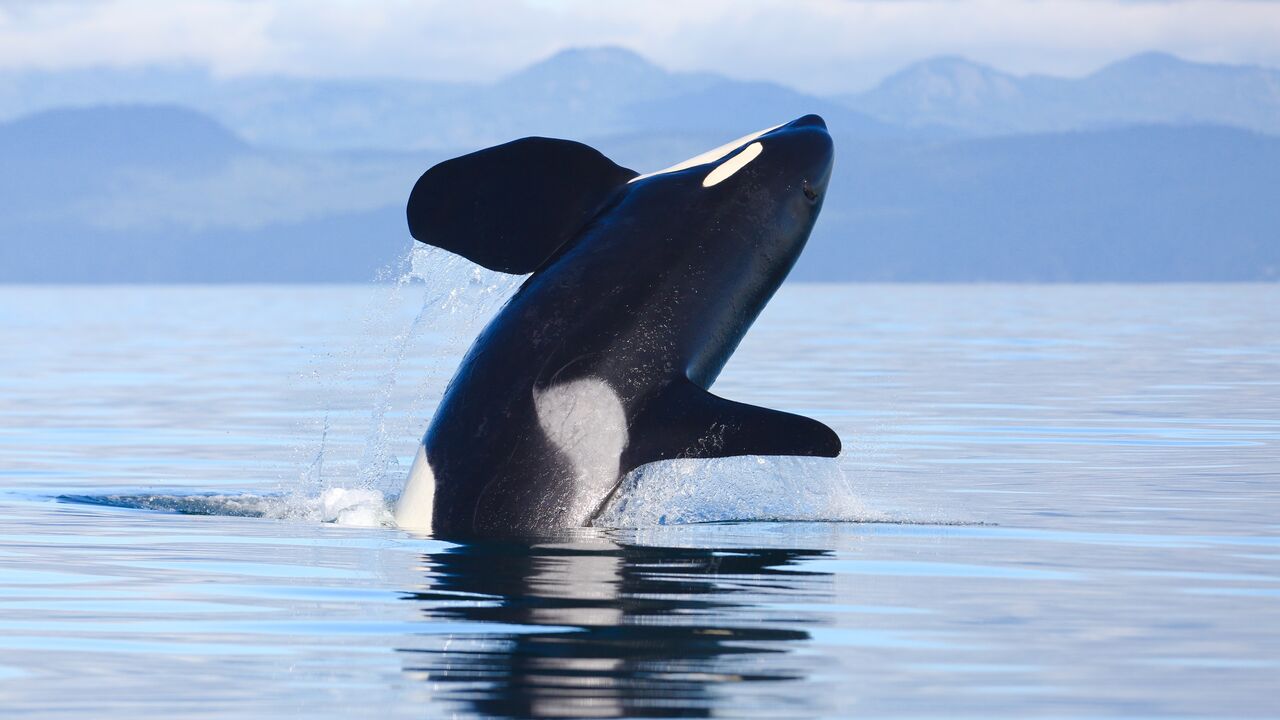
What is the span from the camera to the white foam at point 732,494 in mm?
14047

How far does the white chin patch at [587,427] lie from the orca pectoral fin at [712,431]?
0.11m

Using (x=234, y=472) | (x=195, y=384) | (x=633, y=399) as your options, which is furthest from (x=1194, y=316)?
(x=633, y=399)

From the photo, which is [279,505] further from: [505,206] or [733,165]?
[733,165]

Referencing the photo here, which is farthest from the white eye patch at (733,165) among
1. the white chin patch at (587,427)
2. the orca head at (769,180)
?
the white chin patch at (587,427)

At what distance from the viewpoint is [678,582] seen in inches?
434

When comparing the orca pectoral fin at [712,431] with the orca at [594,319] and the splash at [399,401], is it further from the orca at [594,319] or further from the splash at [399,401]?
the splash at [399,401]

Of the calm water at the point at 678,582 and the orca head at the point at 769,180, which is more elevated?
the orca head at the point at 769,180

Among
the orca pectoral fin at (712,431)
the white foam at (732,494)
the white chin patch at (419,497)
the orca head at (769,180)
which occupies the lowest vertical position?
the white chin patch at (419,497)

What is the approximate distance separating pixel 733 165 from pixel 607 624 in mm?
5003

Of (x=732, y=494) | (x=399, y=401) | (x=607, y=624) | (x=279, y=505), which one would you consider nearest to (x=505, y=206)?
(x=279, y=505)

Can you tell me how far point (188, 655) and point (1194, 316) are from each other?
74.8m

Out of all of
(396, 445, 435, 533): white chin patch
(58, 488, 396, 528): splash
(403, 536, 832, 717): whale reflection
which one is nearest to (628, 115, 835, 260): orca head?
(403, 536, 832, 717): whale reflection

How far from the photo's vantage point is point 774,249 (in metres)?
13.6

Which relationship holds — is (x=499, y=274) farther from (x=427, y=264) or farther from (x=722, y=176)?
(x=722, y=176)
